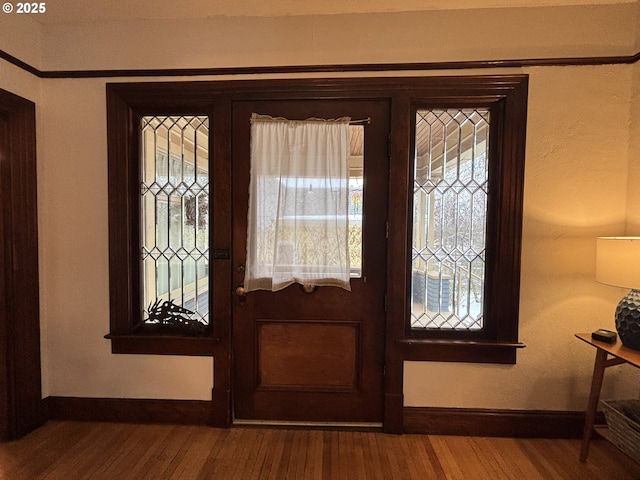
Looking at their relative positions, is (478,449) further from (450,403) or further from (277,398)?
(277,398)

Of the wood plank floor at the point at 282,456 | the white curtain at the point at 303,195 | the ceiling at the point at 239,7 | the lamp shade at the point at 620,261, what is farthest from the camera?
the white curtain at the point at 303,195

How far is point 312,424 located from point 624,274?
73.2 inches

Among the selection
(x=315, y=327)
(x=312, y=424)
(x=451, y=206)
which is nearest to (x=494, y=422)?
(x=312, y=424)

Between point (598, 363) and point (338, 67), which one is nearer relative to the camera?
point (598, 363)

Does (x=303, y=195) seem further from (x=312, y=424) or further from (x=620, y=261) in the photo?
(x=620, y=261)

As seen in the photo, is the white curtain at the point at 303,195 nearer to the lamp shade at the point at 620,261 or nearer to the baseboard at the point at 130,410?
the baseboard at the point at 130,410

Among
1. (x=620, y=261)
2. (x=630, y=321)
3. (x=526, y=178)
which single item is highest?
(x=526, y=178)

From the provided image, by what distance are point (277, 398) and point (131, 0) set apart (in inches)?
98.5

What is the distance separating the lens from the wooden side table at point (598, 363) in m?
1.59

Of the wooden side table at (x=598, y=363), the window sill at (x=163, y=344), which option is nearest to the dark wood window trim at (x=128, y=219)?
the window sill at (x=163, y=344)

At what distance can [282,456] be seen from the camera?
183 centimetres

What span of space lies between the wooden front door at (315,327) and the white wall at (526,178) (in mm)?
246

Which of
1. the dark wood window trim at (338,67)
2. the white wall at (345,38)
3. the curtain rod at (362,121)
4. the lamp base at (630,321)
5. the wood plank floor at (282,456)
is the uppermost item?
the white wall at (345,38)

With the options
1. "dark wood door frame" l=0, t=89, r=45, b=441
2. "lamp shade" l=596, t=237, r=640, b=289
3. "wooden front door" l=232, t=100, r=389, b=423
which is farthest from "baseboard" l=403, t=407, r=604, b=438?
"dark wood door frame" l=0, t=89, r=45, b=441
